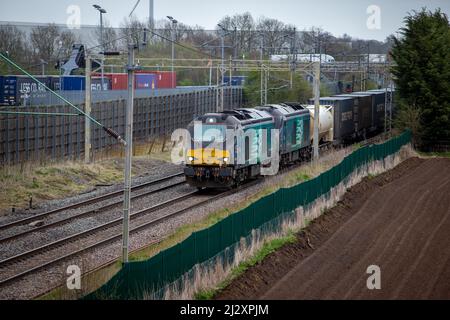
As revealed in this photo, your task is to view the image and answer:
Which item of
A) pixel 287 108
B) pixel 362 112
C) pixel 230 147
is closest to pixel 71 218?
pixel 230 147

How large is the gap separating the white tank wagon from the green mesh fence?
51.9 feet

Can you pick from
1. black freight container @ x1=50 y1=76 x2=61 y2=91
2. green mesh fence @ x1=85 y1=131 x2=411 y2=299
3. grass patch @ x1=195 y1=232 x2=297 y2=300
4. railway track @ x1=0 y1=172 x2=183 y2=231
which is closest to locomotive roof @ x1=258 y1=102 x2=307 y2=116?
railway track @ x1=0 y1=172 x2=183 y2=231

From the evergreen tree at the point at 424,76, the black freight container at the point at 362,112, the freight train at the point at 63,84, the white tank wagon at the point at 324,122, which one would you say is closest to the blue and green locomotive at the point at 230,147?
the white tank wagon at the point at 324,122

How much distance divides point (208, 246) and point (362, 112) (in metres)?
36.3

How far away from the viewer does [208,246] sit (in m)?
15.6

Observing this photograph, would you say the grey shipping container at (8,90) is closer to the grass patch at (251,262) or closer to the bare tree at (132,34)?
the bare tree at (132,34)

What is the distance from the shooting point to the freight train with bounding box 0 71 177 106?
4741 cm

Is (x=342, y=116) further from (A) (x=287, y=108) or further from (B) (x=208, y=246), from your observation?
(B) (x=208, y=246)

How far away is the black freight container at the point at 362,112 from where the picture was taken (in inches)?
1914

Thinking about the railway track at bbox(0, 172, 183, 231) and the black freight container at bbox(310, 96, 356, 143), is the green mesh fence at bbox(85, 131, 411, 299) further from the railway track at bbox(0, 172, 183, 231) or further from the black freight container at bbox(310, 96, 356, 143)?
the black freight container at bbox(310, 96, 356, 143)

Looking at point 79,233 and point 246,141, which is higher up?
point 246,141

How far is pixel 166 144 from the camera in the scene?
4684cm

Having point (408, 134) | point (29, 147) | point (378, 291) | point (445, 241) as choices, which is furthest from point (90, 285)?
point (408, 134)

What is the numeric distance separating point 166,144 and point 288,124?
1332cm
